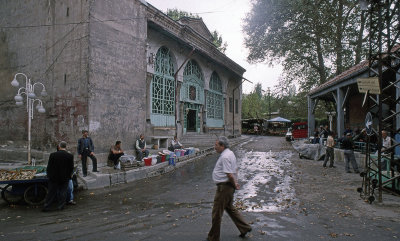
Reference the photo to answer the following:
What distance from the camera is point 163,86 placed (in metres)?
16.5

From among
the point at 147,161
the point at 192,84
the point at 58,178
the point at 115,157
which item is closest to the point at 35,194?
the point at 58,178

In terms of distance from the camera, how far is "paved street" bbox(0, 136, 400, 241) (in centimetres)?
452

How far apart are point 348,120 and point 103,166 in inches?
645

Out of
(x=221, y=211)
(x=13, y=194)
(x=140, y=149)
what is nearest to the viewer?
(x=221, y=211)

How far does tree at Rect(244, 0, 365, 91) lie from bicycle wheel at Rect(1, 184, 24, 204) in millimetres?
21517

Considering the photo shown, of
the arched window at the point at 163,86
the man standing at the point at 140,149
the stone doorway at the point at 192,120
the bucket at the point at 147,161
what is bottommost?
the bucket at the point at 147,161

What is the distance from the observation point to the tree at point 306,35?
21078 millimetres

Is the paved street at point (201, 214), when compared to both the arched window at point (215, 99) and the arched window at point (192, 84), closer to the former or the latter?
the arched window at point (192, 84)

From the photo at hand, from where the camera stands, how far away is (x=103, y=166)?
10.6m

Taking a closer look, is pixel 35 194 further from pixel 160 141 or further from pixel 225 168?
pixel 160 141

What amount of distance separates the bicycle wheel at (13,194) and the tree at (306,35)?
21.5 meters

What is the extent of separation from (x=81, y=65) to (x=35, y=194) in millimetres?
5851

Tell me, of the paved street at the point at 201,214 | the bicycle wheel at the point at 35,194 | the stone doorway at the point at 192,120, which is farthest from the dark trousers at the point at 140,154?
the stone doorway at the point at 192,120

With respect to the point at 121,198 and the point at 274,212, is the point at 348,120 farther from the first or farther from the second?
the point at 121,198
